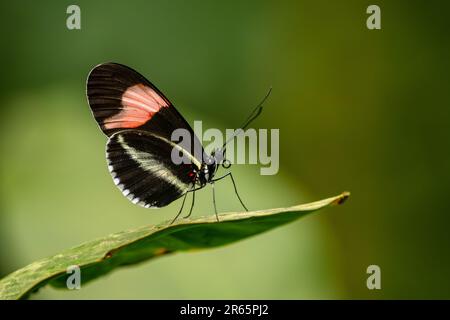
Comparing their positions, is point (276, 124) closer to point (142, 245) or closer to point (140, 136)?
point (140, 136)

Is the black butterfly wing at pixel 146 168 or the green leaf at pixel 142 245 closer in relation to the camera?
the green leaf at pixel 142 245

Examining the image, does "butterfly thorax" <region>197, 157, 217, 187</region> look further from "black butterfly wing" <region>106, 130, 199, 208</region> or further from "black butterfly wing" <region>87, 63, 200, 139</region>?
"black butterfly wing" <region>87, 63, 200, 139</region>

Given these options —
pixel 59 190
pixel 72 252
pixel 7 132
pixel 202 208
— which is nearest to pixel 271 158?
pixel 202 208

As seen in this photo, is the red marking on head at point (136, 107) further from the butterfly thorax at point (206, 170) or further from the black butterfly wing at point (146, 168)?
the butterfly thorax at point (206, 170)

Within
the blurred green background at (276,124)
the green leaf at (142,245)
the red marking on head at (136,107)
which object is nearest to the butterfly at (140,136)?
the red marking on head at (136,107)

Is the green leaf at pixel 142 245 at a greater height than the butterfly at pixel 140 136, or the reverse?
the butterfly at pixel 140 136

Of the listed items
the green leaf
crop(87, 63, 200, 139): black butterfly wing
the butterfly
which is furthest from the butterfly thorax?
the green leaf
